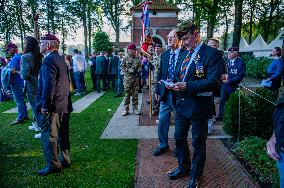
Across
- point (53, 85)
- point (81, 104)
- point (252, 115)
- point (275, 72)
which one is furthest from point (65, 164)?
point (81, 104)

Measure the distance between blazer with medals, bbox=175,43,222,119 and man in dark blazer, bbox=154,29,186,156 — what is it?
0.25 m

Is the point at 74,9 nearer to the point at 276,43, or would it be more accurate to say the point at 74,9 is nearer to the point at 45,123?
the point at 276,43

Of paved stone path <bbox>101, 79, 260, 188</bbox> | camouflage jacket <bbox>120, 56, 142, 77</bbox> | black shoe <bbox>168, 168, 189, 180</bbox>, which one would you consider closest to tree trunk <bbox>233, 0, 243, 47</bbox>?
camouflage jacket <bbox>120, 56, 142, 77</bbox>

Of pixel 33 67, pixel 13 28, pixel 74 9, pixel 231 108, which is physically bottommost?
pixel 231 108

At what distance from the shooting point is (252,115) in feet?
20.7

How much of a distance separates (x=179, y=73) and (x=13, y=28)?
3789cm

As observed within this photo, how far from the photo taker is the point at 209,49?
3.96 m

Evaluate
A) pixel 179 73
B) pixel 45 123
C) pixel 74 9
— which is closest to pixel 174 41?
pixel 179 73

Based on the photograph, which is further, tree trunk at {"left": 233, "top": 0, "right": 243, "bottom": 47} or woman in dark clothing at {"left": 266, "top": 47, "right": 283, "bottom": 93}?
tree trunk at {"left": 233, "top": 0, "right": 243, "bottom": 47}

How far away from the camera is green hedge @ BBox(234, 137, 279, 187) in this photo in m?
4.64

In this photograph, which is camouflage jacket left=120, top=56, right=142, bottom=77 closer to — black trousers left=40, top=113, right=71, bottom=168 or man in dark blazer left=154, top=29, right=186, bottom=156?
man in dark blazer left=154, top=29, right=186, bottom=156

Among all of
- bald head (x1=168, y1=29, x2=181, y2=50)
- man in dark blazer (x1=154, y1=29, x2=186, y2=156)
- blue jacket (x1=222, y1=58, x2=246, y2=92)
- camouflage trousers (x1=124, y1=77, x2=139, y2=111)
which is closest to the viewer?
man in dark blazer (x1=154, y1=29, x2=186, y2=156)

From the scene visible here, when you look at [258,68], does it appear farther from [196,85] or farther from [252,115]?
[196,85]

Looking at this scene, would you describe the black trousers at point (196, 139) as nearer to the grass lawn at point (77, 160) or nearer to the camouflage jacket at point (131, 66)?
the grass lawn at point (77, 160)
